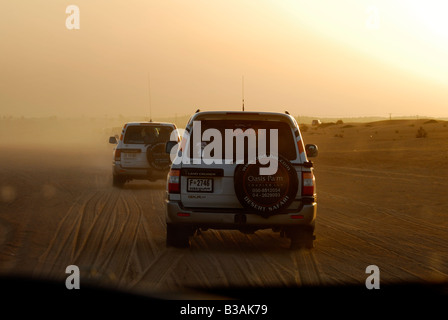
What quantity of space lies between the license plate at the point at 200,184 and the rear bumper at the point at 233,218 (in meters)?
0.29

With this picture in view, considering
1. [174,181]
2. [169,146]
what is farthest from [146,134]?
[174,181]

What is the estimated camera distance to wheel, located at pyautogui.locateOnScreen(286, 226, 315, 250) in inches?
405

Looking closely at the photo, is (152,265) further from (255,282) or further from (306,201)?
(306,201)

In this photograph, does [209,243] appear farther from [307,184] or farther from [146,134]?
[146,134]

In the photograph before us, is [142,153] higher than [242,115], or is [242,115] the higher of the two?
[242,115]

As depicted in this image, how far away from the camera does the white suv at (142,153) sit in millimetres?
20984

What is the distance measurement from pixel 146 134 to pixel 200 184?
12472mm

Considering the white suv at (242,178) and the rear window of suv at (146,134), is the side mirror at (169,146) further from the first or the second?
the rear window of suv at (146,134)

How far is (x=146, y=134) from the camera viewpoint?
874 inches

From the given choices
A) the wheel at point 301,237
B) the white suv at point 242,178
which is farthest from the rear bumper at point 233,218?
the wheel at point 301,237

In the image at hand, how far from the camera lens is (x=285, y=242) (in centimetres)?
1156

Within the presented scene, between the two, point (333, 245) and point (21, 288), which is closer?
point (21, 288)
